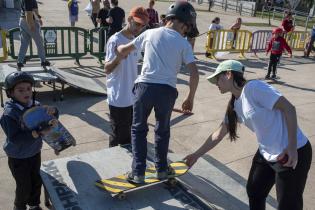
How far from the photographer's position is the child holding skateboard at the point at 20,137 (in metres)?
3.25

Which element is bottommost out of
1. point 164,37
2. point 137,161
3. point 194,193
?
point 194,193

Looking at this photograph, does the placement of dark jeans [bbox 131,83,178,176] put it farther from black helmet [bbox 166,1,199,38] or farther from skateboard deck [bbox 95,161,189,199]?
black helmet [bbox 166,1,199,38]

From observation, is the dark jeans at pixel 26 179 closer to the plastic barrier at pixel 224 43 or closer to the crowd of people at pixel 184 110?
the crowd of people at pixel 184 110

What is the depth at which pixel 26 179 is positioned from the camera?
346cm

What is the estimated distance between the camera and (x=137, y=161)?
3.46m

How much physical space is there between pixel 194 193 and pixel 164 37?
177 centimetres

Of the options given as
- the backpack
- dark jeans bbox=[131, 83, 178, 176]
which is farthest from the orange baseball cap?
the backpack

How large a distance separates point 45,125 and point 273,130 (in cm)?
212

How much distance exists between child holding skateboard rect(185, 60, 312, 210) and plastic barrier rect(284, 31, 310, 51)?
14776 millimetres

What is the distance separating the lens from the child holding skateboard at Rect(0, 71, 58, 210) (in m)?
3.25

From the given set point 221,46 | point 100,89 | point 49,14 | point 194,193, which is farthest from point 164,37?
point 49,14

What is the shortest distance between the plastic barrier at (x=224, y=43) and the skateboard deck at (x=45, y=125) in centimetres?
1074

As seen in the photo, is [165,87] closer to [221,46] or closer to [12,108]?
[12,108]

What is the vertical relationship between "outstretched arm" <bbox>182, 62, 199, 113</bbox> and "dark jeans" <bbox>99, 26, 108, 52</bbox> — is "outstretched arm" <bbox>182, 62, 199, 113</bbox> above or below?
above
